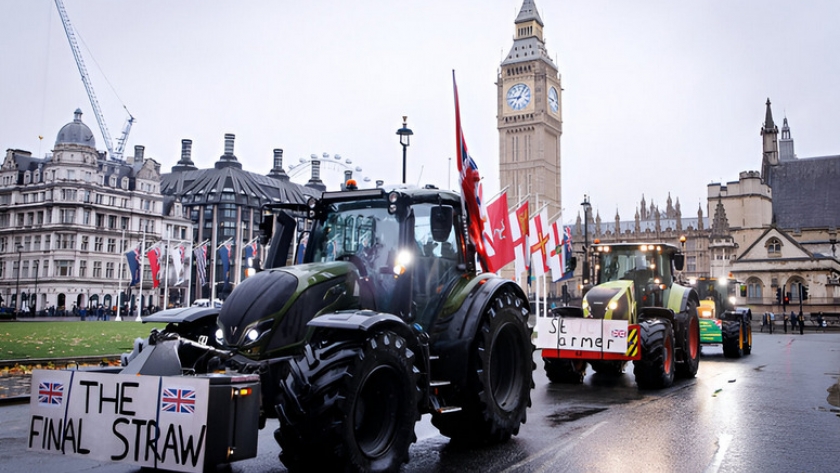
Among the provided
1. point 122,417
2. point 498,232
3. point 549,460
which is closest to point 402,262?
point 549,460

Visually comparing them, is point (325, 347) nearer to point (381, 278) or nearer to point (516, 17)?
point (381, 278)

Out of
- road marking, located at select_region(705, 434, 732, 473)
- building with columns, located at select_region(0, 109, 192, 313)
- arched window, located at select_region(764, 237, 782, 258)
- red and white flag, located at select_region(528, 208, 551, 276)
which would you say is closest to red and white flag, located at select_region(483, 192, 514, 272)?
red and white flag, located at select_region(528, 208, 551, 276)

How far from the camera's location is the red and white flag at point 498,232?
977 inches

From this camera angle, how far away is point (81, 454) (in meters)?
5.50

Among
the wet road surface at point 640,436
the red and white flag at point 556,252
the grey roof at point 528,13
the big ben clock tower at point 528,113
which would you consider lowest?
the wet road surface at point 640,436

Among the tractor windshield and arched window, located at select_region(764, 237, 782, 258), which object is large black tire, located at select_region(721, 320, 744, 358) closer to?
the tractor windshield

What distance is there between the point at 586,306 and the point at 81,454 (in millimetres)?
11439

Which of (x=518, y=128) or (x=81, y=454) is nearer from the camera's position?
(x=81, y=454)

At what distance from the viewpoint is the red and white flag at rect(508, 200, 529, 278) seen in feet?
94.5

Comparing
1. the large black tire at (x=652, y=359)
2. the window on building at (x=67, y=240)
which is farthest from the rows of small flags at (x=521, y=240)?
the window on building at (x=67, y=240)

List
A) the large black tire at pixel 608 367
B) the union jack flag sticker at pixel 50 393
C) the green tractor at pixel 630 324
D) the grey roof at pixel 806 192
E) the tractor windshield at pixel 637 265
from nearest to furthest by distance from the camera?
the union jack flag sticker at pixel 50 393
the green tractor at pixel 630 324
the large black tire at pixel 608 367
the tractor windshield at pixel 637 265
the grey roof at pixel 806 192

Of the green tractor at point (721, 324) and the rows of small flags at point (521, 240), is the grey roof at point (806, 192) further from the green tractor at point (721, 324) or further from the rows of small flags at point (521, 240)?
the green tractor at point (721, 324)

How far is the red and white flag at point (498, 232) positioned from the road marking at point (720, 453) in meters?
→ 15.9

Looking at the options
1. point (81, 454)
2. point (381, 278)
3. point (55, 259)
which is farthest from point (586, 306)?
point (55, 259)
